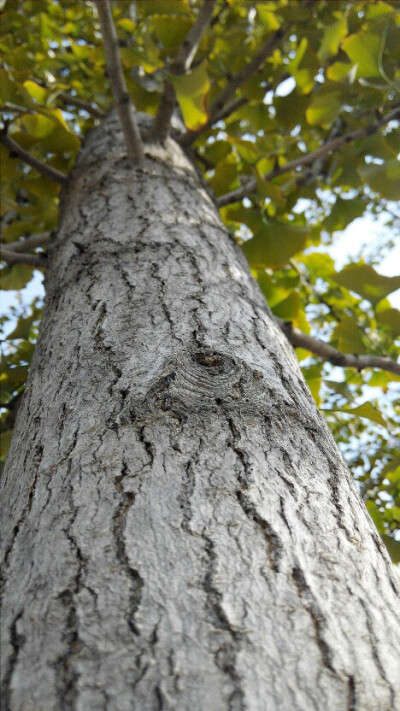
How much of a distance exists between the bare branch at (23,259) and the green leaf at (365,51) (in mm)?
1150

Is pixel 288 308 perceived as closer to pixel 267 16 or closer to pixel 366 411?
pixel 366 411

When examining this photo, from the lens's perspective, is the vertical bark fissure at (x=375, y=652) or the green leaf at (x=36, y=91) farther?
the green leaf at (x=36, y=91)

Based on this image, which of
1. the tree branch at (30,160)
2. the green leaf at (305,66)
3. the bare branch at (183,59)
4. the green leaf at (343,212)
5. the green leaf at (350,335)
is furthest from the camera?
the green leaf at (343,212)

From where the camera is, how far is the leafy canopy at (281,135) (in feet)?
5.74

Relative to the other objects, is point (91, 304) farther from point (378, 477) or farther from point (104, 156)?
point (378, 477)

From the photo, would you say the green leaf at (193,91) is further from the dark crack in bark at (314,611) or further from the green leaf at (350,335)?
the dark crack in bark at (314,611)

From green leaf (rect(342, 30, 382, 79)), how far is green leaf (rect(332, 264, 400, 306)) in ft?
2.09

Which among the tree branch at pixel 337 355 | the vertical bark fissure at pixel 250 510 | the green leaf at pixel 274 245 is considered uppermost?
the green leaf at pixel 274 245

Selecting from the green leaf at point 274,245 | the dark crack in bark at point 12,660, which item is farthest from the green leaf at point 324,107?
the dark crack in bark at point 12,660

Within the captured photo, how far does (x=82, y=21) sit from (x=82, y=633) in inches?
139

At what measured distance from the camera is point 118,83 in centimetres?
159

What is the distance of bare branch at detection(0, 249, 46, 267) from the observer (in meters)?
1.73

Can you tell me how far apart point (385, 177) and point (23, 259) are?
125cm

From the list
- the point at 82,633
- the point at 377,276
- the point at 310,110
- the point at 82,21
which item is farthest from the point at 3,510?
the point at 82,21
